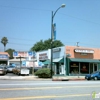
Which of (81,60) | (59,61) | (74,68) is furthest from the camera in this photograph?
(74,68)

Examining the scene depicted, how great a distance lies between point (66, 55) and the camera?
3881cm

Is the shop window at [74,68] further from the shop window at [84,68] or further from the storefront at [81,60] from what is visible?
the shop window at [84,68]

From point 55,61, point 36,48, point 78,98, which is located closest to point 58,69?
point 55,61

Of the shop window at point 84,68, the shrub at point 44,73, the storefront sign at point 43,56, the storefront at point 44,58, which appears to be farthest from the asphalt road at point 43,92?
the storefront sign at point 43,56

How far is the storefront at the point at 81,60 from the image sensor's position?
39.3 meters

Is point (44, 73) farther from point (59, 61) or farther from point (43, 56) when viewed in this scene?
point (43, 56)

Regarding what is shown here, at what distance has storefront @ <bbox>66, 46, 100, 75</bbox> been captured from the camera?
39312 millimetres

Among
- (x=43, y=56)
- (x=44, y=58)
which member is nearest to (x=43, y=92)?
(x=44, y=58)

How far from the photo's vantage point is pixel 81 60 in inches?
1575

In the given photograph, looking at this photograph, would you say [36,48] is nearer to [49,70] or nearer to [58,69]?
[58,69]

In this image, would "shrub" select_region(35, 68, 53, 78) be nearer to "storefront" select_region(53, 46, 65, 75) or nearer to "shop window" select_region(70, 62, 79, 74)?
"storefront" select_region(53, 46, 65, 75)

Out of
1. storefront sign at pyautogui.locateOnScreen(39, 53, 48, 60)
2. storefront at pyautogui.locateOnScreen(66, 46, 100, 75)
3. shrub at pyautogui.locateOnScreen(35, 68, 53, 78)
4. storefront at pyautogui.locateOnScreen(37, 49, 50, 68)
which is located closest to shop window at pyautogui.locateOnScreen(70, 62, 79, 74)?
storefront at pyautogui.locateOnScreen(66, 46, 100, 75)

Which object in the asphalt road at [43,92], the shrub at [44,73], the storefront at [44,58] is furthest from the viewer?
the storefront at [44,58]

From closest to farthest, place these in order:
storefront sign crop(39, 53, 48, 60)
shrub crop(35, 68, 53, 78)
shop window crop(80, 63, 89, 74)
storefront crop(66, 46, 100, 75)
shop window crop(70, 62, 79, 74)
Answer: shrub crop(35, 68, 53, 78) < storefront crop(66, 46, 100, 75) < shop window crop(70, 62, 79, 74) < shop window crop(80, 63, 89, 74) < storefront sign crop(39, 53, 48, 60)
